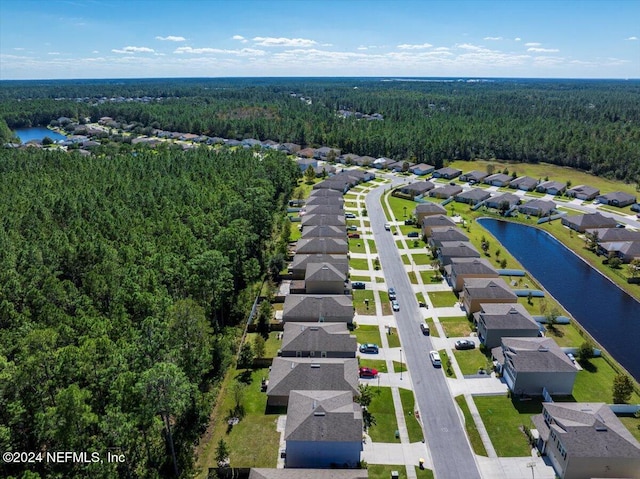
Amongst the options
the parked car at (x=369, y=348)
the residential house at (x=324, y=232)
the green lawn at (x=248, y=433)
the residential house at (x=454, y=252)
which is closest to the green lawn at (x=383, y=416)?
the parked car at (x=369, y=348)

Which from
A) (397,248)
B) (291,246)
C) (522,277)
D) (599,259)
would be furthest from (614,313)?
(291,246)

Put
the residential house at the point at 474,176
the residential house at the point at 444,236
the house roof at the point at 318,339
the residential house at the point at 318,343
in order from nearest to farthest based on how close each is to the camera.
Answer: the residential house at the point at 318,343
the house roof at the point at 318,339
the residential house at the point at 444,236
the residential house at the point at 474,176

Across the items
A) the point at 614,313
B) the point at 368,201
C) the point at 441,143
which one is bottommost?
the point at 614,313

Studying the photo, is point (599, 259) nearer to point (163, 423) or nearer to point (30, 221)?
point (163, 423)

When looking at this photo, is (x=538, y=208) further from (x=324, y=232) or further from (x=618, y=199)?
(x=324, y=232)

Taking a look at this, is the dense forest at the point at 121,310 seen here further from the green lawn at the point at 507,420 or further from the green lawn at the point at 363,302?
the green lawn at the point at 507,420

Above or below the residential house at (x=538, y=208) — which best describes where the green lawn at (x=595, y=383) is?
below

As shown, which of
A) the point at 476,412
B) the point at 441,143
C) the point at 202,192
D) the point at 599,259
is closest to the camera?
the point at 476,412
